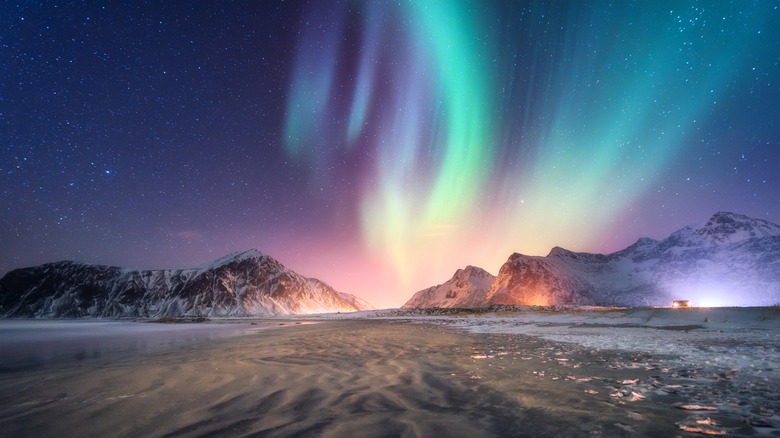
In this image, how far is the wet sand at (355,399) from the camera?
501cm

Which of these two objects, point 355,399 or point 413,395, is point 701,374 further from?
point 355,399

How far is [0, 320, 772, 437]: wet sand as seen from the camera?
Answer: 5012 millimetres

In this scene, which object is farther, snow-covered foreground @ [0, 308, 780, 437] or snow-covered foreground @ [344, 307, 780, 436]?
snow-covered foreground @ [344, 307, 780, 436]

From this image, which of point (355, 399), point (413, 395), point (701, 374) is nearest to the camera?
point (355, 399)

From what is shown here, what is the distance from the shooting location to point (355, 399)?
6.77 m

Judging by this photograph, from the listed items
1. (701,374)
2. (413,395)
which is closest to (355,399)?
(413,395)

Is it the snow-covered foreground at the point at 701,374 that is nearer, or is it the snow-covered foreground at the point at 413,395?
the snow-covered foreground at the point at 413,395

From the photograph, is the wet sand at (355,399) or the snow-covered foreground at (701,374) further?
the snow-covered foreground at (701,374)

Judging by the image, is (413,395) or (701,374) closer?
(413,395)

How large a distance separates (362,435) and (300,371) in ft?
20.2

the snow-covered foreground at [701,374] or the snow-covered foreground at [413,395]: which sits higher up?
the snow-covered foreground at [701,374]

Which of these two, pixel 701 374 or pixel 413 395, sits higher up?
pixel 701 374

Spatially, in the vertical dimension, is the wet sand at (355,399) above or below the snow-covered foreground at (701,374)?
below

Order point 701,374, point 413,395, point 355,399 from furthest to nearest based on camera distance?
point 701,374 < point 413,395 < point 355,399
